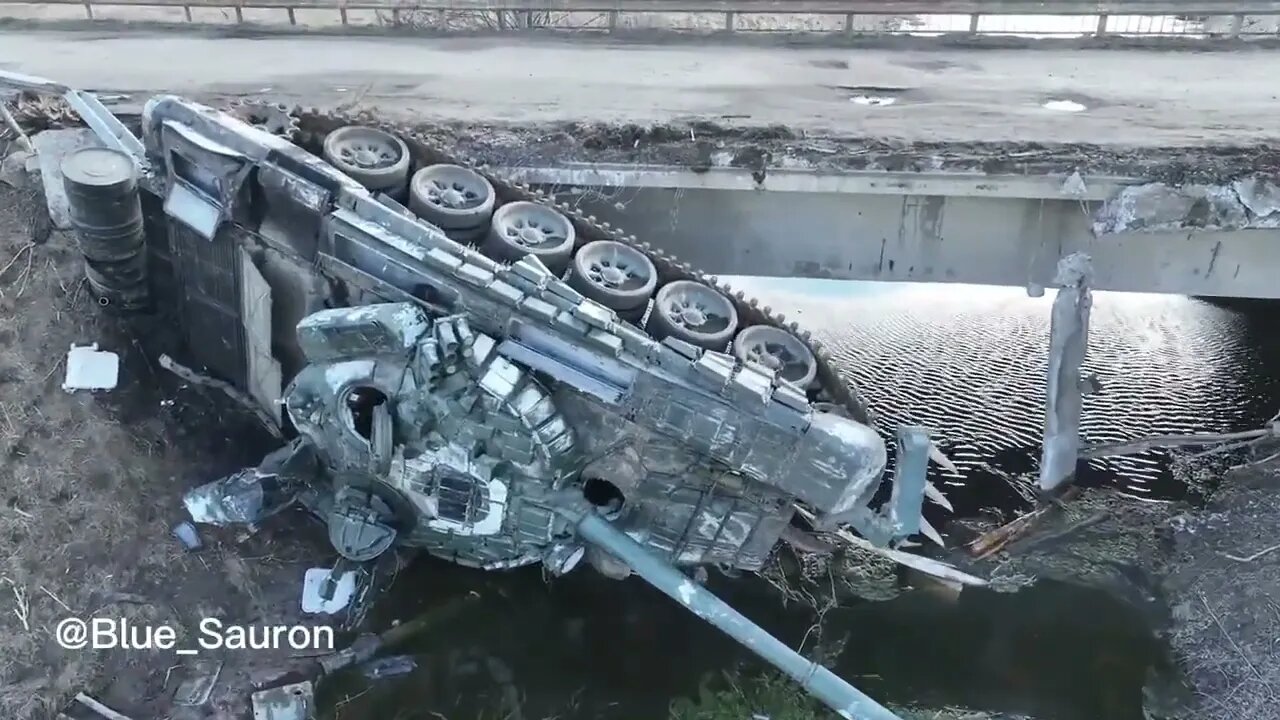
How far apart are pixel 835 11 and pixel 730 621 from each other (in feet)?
35.3

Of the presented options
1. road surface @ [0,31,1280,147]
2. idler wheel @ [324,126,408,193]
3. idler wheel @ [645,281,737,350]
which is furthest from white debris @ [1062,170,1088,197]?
idler wheel @ [324,126,408,193]

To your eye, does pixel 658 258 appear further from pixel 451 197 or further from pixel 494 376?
pixel 494 376

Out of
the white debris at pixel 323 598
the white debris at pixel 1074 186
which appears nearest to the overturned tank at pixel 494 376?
the white debris at pixel 323 598

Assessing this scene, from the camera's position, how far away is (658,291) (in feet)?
28.6

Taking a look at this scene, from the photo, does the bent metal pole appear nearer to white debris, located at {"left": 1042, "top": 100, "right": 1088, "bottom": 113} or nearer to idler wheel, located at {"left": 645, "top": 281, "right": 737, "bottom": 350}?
idler wheel, located at {"left": 645, "top": 281, "right": 737, "bottom": 350}

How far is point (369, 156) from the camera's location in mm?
9078

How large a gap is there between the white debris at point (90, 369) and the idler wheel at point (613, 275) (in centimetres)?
527

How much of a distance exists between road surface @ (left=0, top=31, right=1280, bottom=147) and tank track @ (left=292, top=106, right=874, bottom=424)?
92.4 inches

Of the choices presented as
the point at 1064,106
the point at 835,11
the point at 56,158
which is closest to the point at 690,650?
the point at 1064,106

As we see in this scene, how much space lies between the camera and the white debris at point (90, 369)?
1005 centimetres

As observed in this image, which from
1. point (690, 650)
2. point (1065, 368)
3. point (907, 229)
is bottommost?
point (690, 650)

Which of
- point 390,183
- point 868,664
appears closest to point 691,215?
point 390,183

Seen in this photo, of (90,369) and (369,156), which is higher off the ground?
(369,156)

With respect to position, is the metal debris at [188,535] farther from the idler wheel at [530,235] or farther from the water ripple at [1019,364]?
the water ripple at [1019,364]
